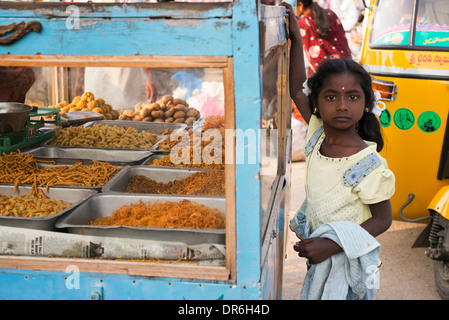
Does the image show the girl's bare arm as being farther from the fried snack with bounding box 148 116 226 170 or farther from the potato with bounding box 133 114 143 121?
the potato with bounding box 133 114 143 121

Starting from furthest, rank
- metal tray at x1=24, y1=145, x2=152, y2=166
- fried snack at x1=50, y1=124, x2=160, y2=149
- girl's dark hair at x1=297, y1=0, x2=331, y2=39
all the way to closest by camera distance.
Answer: girl's dark hair at x1=297, y1=0, x2=331, y2=39 → fried snack at x1=50, y1=124, x2=160, y2=149 → metal tray at x1=24, y1=145, x2=152, y2=166

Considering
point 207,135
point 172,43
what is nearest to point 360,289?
point 172,43

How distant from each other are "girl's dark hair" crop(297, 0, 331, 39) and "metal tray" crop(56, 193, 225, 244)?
177 inches

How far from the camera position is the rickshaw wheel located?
3205 millimetres

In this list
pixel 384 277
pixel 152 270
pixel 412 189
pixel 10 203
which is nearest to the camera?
pixel 152 270

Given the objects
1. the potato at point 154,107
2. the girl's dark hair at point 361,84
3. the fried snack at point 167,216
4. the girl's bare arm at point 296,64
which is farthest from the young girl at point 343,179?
the potato at point 154,107

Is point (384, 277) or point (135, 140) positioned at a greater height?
point (135, 140)

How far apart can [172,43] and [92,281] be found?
74 centimetres

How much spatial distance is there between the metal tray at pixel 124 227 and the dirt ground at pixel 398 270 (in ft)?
5.44

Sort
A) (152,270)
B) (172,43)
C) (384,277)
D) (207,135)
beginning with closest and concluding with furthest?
(172,43)
(152,270)
(207,135)
(384,277)

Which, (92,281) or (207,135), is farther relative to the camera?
(207,135)

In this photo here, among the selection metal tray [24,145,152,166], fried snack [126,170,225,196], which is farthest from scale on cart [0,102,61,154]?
fried snack [126,170,225,196]

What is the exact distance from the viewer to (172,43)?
114 cm

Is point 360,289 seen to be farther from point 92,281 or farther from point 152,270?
point 92,281
